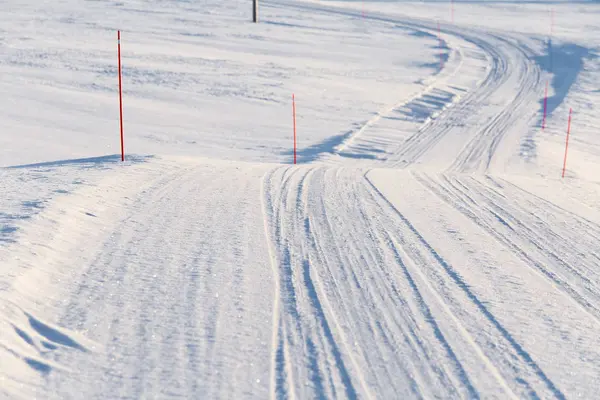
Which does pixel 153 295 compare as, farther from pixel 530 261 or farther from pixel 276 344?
pixel 530 261

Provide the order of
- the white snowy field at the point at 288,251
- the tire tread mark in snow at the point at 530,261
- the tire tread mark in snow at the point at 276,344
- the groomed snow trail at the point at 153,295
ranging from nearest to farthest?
the tire tread mark in snow at the point at 276,344
the groomed snow trail at the point at 153,295
the white snowy field at the point at 288,251
the tire tread mark in snow at the point at 530,261

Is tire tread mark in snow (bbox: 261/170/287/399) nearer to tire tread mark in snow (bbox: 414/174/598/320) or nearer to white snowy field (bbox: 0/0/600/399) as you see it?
white snowy field (bbox: 0/0/600/399)

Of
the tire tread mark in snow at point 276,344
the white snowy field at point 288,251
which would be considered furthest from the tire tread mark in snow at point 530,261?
the tire tread mark in snow at point 276,344

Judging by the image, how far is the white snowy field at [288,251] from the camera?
16.9 feet

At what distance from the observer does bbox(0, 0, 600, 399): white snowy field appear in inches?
202

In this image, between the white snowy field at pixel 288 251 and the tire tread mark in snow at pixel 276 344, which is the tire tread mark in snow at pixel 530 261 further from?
the tire tread mark in snow at pixel 276 344

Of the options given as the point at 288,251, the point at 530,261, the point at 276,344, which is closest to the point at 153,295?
the point at 276,344

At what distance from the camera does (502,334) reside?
5781 millimetres

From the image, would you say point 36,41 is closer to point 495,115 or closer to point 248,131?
point 248,131

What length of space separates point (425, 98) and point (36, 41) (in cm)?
1375

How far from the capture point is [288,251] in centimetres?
758

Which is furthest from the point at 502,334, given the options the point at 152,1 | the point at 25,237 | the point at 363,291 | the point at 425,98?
the point at 152,1

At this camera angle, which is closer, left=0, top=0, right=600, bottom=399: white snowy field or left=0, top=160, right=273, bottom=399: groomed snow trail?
left=0, top=160, right=273, bottom=399: groomed snow trail

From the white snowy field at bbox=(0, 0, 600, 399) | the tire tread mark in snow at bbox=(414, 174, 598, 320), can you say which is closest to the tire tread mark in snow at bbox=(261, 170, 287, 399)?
the white snowy field at bbox=(0, 0, 600, 399)
